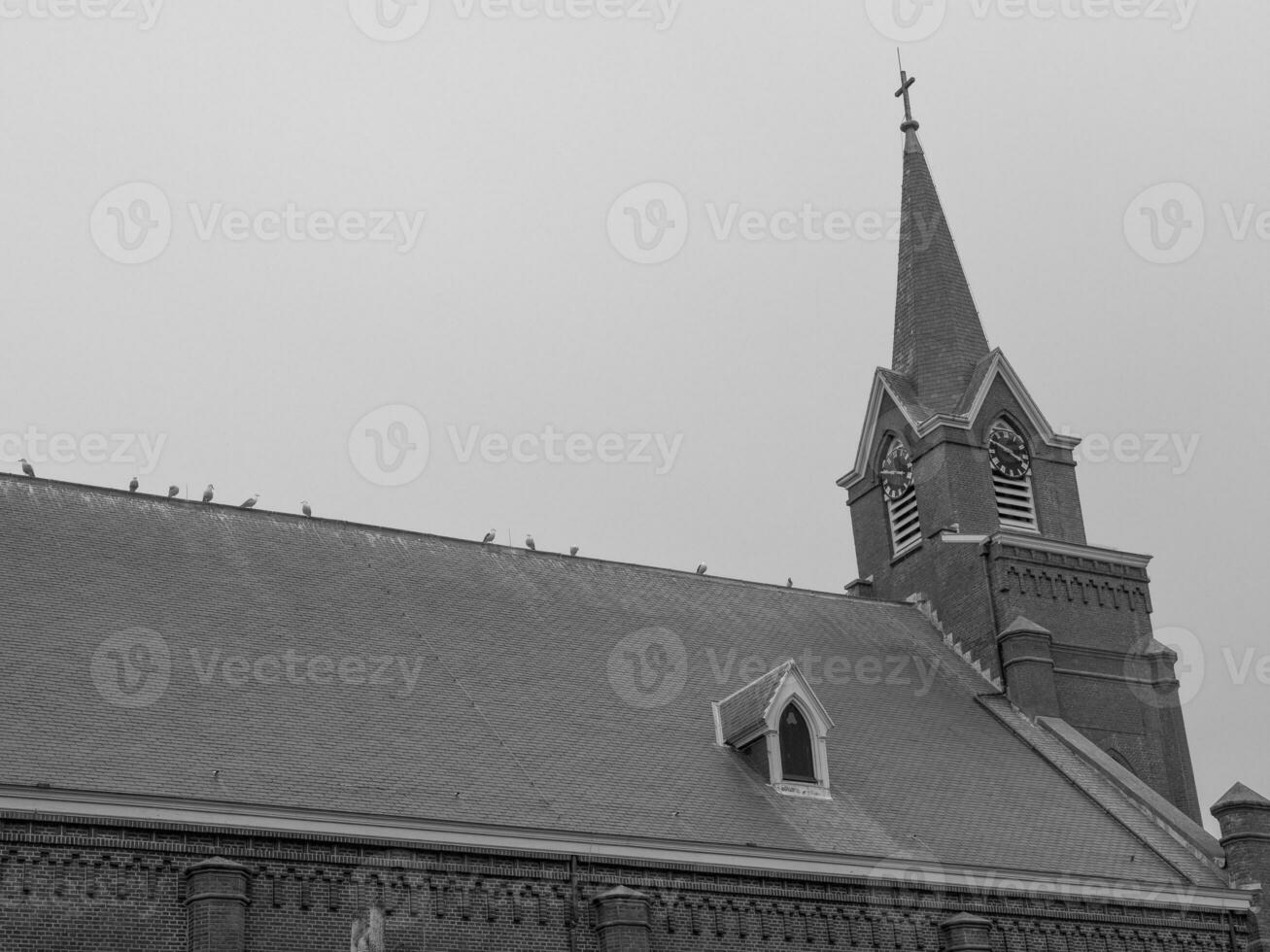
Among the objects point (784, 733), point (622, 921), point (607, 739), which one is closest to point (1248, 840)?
point (784, 733)

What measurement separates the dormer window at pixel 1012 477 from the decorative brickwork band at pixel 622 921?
17.5 meters

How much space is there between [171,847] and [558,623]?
1080cm

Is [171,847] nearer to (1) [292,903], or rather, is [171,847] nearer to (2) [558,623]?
(1) [292,903]

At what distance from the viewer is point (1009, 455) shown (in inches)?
1614

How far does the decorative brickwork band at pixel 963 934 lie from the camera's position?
28.7 metres

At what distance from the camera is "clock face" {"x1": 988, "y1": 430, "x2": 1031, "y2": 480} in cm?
4089

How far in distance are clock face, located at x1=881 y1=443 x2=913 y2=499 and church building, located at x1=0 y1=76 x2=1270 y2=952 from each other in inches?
4.6

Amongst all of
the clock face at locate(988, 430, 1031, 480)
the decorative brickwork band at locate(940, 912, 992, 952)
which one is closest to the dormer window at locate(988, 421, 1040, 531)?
the clock face at locate(988, 430, 1031, 480)

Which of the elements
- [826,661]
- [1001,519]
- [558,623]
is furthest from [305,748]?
[1001,519]

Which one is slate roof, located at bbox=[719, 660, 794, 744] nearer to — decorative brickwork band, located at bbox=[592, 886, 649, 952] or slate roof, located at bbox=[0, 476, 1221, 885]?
slate roof, located at bbox=[0, 476, 1221, 885]

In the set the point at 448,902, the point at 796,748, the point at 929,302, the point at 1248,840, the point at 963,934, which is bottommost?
the point at 963,934

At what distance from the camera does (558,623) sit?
32.6 m

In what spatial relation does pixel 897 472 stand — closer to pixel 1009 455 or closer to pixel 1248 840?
pixel 1009 455

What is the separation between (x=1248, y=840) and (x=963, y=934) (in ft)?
23.3
